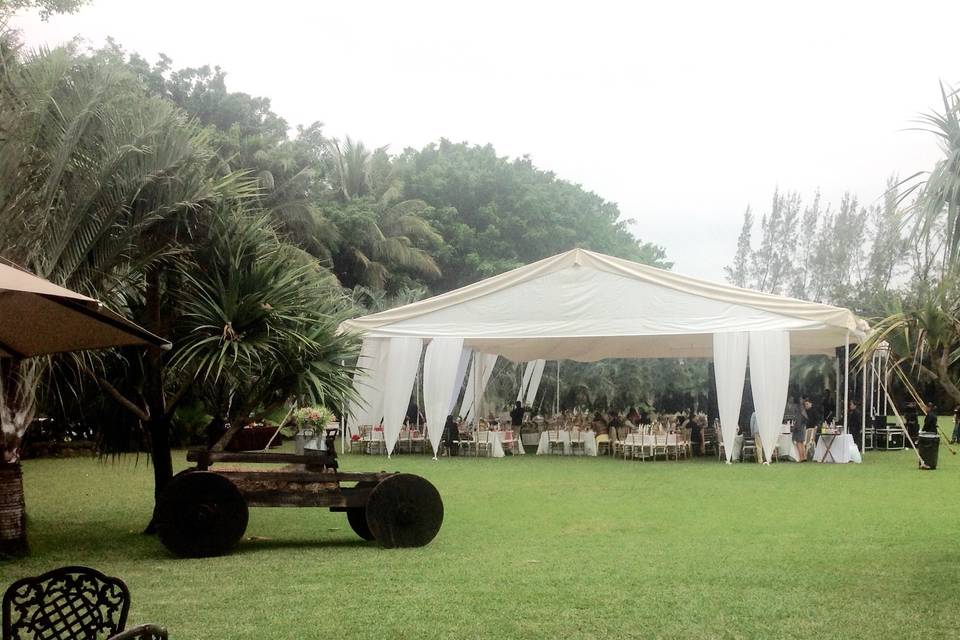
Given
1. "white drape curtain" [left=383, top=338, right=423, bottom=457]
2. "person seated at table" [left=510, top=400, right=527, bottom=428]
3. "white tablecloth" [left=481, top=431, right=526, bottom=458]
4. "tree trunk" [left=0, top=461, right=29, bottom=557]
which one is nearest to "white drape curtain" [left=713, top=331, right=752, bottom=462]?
"white tablecloth" [left=481, top=431, right=526, bottom=458]

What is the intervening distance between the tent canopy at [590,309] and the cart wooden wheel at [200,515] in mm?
9457

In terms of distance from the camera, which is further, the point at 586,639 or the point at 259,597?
the point at 259,597

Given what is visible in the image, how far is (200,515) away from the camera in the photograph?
8.10 m

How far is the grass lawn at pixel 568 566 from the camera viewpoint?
19.4 ft

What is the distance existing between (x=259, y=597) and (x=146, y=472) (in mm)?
9705

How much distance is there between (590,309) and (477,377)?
22.4 ft

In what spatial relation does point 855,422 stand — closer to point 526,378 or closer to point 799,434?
point 799,434

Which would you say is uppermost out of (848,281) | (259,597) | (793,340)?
(848,281)

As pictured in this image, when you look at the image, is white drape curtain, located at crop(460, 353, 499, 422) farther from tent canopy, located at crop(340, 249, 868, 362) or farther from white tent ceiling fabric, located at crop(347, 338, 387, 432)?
tent canopy, located at crop(340, 249, 868, 362)

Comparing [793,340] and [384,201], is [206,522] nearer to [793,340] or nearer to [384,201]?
[793,340]

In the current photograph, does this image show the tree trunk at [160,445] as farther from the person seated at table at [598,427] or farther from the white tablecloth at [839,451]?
the white tablecloth at [839,451]

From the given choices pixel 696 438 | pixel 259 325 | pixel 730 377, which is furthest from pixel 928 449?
pixel 259 325

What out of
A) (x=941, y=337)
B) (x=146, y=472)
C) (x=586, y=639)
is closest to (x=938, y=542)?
(x=941, y=337)

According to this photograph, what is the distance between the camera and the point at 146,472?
1542cm
